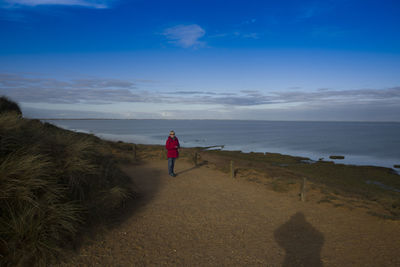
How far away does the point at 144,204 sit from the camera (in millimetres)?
7223

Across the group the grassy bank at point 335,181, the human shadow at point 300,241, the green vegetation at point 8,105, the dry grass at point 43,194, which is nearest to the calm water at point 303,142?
the green vegetation at point 8,105

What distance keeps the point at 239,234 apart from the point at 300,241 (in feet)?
4.83

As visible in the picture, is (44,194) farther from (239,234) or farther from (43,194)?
(239,234)

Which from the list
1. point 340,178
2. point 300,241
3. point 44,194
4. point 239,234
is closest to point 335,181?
point 340,178

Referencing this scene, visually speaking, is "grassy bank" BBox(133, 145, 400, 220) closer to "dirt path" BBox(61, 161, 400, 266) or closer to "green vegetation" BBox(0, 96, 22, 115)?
"dirt path" BBox(61, 161, 400, 266)

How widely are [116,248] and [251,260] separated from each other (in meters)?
2.74

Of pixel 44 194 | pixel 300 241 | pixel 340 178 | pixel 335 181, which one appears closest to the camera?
pixel 44 194

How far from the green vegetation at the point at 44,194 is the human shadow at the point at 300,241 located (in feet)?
14.3

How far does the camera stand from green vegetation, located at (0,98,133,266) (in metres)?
3.70

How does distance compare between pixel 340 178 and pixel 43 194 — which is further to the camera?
pixel 340 178

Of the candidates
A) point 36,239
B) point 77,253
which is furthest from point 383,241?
point 36,239

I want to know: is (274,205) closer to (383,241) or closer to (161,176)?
(383,241)

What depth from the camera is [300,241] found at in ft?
18.0

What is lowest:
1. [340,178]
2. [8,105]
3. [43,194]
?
[340,178]
